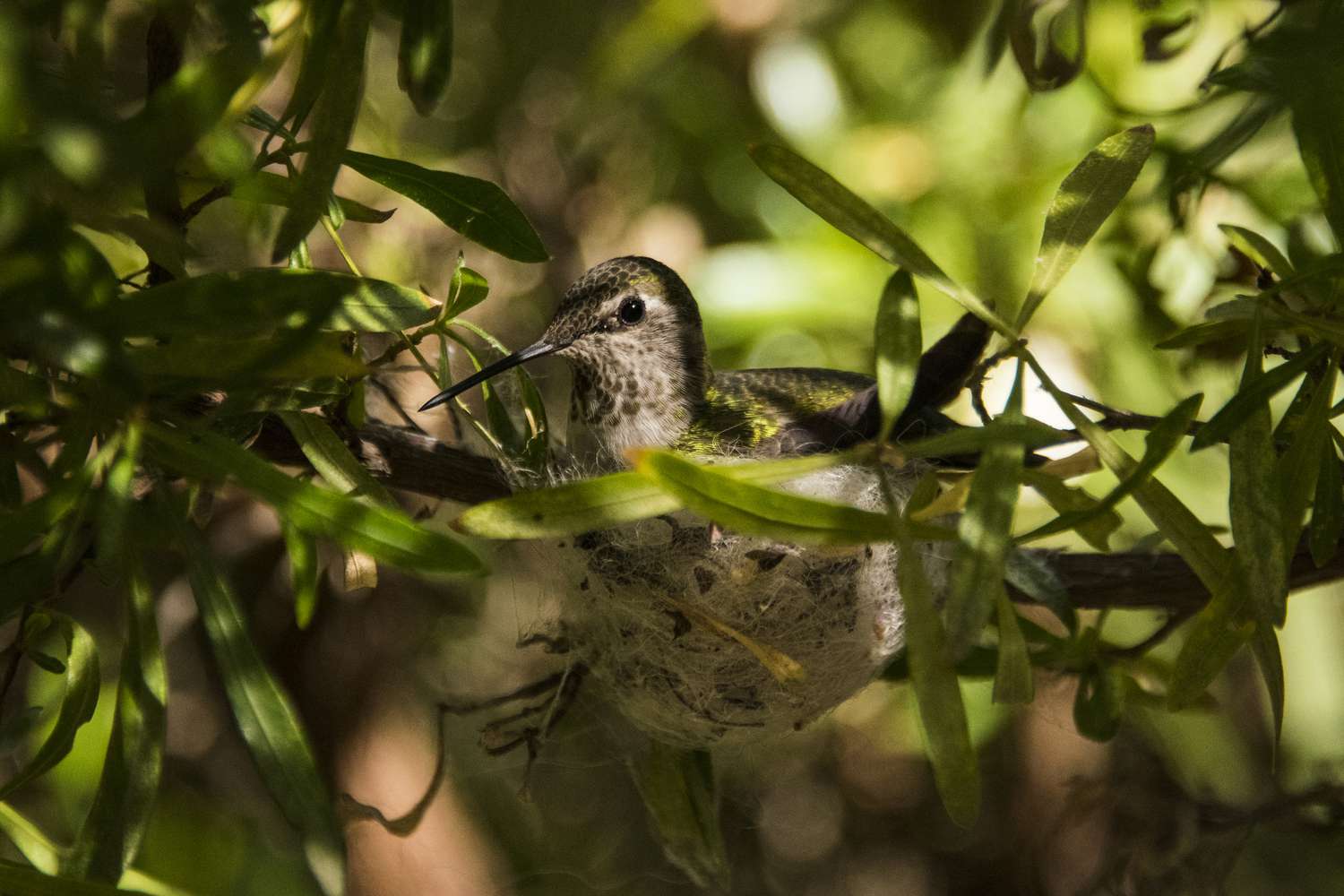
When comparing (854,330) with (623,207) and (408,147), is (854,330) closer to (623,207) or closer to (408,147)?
(623,207)

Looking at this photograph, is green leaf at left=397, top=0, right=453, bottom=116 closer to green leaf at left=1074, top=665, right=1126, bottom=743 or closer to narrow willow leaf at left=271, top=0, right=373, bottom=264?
narrow willow leaf at left=271, top=0, right=373, bottom=264

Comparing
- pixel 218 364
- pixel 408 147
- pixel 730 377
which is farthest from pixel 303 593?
pixel 408 147

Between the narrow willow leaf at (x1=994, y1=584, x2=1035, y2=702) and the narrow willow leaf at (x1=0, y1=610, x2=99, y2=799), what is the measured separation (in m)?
0.62

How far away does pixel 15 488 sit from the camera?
864 millimetres

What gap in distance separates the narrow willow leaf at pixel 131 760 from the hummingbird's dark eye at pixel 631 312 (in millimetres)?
893

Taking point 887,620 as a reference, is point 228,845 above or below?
below

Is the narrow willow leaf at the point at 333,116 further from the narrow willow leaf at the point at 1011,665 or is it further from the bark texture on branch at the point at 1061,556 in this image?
the narrow willow leaf at the point at 1011,665

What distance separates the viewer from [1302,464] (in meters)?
0.88

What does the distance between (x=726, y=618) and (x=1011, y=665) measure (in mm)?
550

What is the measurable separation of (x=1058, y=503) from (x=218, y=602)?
570mm

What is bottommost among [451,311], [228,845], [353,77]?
[228,845]


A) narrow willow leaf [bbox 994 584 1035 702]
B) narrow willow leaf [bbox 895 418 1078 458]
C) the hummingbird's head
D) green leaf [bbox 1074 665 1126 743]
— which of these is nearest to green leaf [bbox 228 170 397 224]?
narrow willow leaf [bbox 895 418 1078 458]

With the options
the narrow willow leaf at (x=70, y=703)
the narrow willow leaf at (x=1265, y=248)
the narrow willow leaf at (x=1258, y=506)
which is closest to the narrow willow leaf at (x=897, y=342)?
the narrow willow leaf at (x=1258, y=506)

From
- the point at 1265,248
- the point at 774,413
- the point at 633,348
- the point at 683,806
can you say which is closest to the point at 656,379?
the point at 633,348
